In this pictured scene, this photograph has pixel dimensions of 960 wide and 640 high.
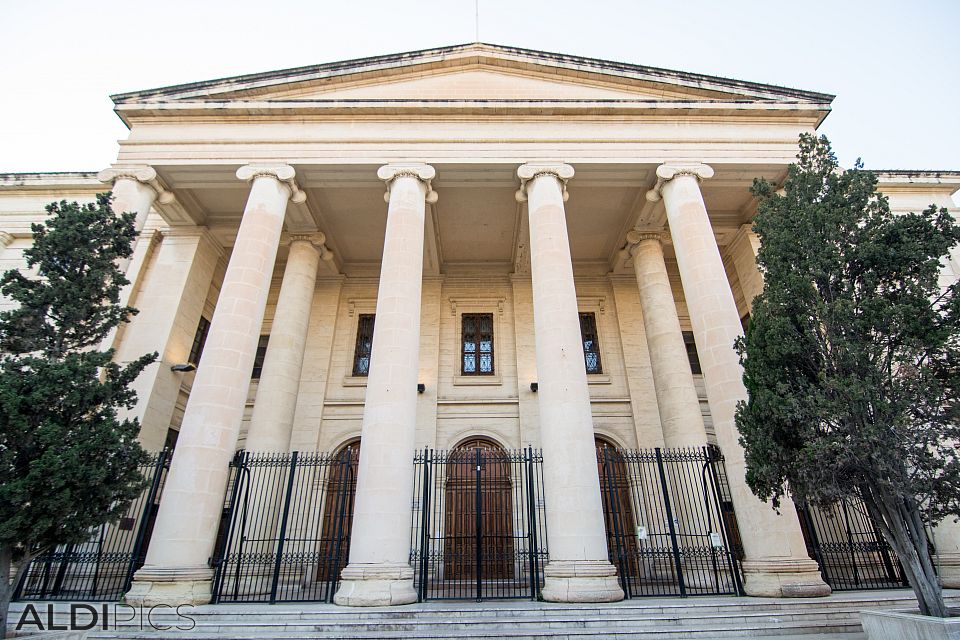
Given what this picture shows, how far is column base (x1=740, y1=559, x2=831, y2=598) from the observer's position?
8.49m

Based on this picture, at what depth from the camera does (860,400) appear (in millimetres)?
6801

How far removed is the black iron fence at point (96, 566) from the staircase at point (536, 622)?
1390 mm

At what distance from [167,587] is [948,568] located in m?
14.6

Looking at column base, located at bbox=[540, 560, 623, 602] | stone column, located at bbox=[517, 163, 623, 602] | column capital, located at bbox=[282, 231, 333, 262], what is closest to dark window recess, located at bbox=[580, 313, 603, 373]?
stone column, located at bbox=[517, 163, 623, 602]

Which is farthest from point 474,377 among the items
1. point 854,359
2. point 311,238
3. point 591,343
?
point 854,359

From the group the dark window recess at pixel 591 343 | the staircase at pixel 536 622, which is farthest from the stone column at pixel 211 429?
the dark window recess at pixel 591 343

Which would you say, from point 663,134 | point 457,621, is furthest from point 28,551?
point 663,134

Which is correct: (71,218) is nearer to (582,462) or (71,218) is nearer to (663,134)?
(582,462)

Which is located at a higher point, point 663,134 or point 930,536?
point 663,134

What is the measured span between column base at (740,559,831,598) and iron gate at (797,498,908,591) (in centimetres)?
113

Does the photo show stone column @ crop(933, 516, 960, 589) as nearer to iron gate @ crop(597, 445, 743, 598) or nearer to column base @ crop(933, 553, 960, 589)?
column base @ crop(933, 553, 960, 589)

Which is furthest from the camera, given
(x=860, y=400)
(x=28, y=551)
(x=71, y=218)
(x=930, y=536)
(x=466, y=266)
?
(x=466, y=266)

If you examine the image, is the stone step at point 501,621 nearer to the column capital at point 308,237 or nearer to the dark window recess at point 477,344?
the dark window recess at point 477,344

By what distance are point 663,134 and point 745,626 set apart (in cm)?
1122
